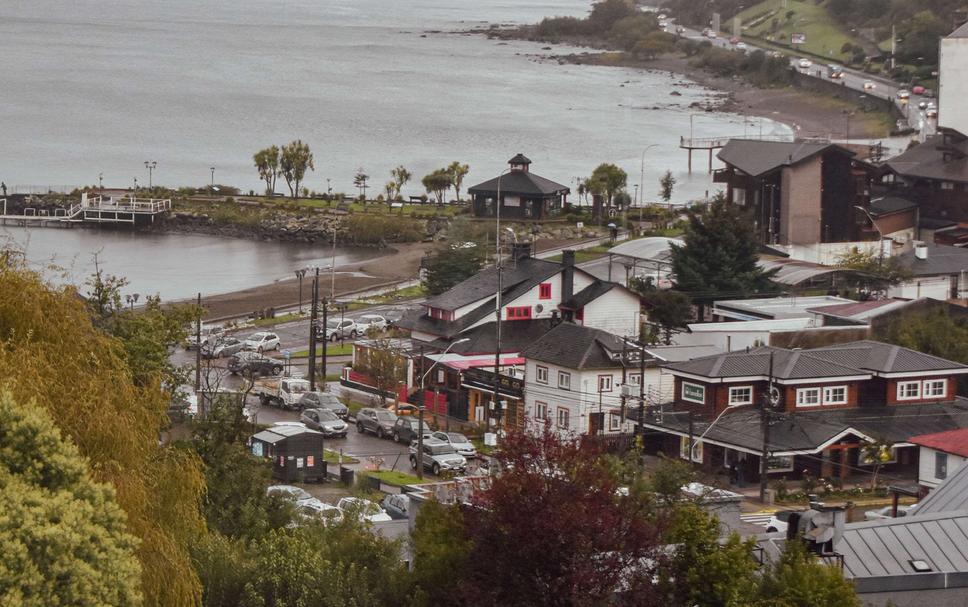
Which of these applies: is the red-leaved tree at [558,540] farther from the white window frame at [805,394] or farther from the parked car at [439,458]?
the white window frame at [805,394]

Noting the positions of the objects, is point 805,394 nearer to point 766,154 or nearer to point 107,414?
point 107,414

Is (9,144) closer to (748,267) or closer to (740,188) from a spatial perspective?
(740,188)

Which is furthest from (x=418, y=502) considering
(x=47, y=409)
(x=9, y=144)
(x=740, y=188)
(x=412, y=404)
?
(x=9, y=144)

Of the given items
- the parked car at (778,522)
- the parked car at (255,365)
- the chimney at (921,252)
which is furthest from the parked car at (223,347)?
the parked car at (778,522)

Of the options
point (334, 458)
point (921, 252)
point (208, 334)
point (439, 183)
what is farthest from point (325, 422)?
point (439, 183)

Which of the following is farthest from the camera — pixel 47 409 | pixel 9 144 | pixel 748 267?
pixel 9 144

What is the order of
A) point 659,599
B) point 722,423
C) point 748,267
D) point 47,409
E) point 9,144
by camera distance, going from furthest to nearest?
point 9,144 < point 748,267 < point 722,423 < point 659,599 < point 47,409
